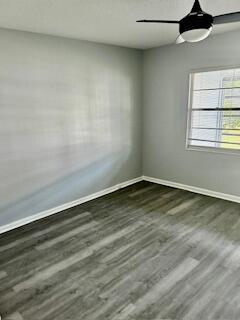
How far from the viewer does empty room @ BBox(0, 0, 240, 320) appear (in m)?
2.13

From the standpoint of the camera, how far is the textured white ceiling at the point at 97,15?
222cm

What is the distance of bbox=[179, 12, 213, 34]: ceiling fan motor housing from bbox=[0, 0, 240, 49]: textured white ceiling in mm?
623

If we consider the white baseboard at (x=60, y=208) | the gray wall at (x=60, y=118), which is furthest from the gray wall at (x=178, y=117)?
the white baseboard at (x=60, y=208)

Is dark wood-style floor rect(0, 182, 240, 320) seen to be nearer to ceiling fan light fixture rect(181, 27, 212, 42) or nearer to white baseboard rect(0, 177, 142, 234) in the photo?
white baseboard rect(0, 177, 142, 234)

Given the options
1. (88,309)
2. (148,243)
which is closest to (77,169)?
(148,243)

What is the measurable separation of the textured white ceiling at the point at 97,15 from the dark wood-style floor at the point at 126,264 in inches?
98.9

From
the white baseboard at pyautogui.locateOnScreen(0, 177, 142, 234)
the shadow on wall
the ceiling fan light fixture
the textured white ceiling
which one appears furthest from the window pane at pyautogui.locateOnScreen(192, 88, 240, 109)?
the ceiling fan light fixture

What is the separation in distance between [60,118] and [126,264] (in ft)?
7.22

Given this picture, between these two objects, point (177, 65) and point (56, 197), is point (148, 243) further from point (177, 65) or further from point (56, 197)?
point (177, 65)

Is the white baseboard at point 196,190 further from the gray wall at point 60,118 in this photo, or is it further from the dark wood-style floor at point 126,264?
the gray wall at point 60,118

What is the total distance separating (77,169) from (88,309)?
7.40ft

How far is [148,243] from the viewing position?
287 centimetres

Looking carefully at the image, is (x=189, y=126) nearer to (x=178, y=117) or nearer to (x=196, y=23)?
(x=178, y=117)

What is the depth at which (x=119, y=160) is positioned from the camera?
460 centimetres
